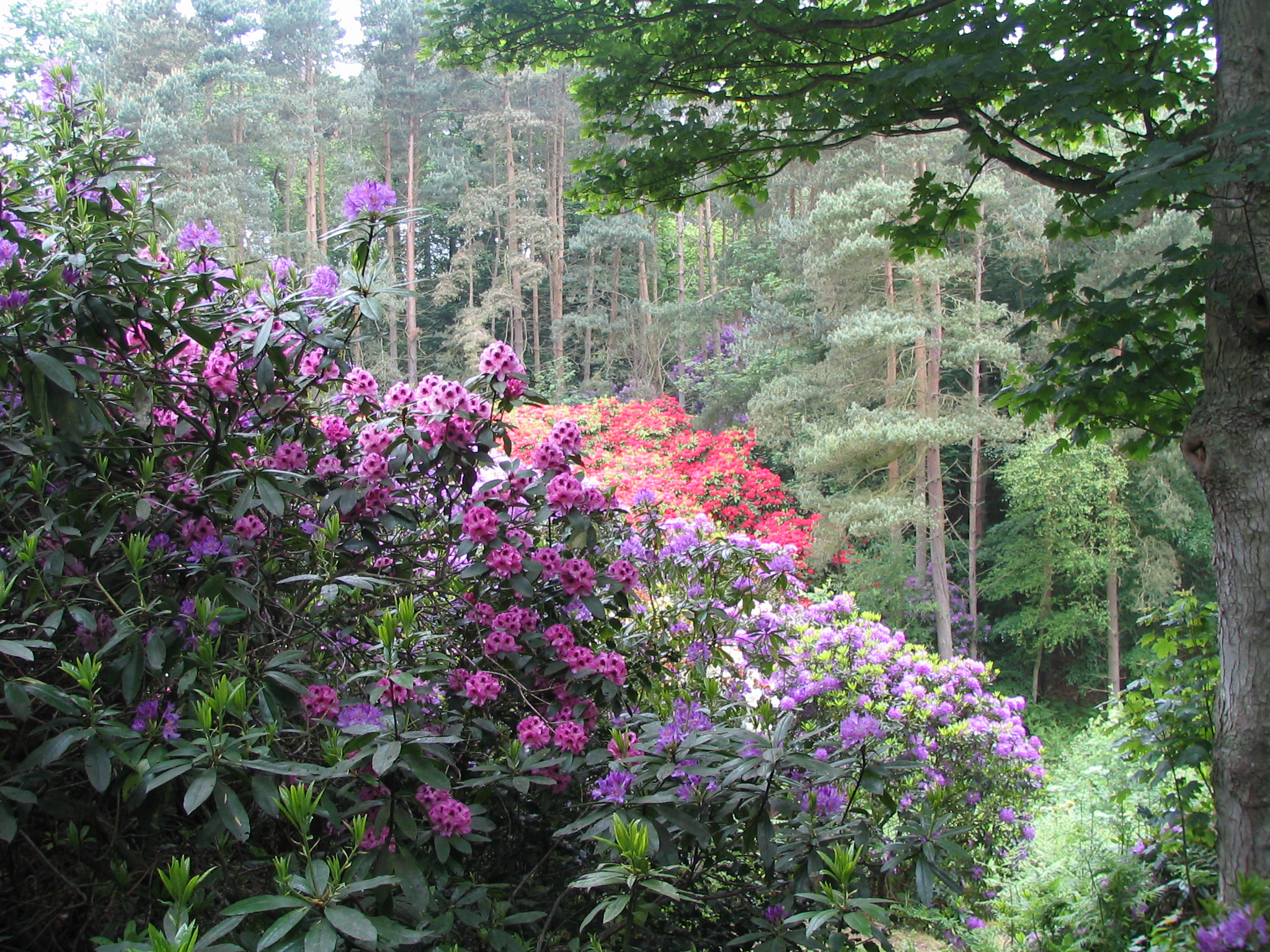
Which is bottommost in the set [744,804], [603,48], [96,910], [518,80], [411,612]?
[96,910]

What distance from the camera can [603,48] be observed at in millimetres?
2262

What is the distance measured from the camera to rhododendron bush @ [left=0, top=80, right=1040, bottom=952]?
124 centimetres

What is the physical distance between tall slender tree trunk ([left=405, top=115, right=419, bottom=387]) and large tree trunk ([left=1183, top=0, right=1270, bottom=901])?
13.0 metres

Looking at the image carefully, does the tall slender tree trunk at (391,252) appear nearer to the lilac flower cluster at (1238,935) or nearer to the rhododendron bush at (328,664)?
the rhododendron bush at (328,664)

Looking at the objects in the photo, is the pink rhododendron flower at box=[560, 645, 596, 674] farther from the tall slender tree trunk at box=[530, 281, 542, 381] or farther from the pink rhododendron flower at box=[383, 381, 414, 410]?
the tall slender tree trunk at box=[530, 281, 542, 381]

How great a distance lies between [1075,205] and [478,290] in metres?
17.9

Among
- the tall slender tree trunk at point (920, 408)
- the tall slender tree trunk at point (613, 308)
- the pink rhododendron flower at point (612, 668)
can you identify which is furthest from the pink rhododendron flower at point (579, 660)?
the tall slender tree trunk at point (613, 308)

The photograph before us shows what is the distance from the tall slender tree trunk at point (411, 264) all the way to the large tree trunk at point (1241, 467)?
42.5 ft

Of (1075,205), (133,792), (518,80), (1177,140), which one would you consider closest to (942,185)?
(1075,205)

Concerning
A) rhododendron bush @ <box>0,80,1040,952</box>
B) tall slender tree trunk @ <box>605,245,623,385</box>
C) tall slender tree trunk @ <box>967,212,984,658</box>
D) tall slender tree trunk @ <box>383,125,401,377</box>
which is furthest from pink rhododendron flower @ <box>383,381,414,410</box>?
tall slender tree trunk @ <box>605,245,623,385</box>

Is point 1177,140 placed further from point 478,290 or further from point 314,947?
point 478,290

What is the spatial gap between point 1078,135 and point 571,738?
2107 millimetres

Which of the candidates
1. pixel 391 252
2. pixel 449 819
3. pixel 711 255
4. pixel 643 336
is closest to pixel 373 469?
pixel 449 819

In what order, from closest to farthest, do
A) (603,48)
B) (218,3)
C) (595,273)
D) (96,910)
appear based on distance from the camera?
1. (96,910)
2. (603,48)
3. (218,3)
4. (595,273)
